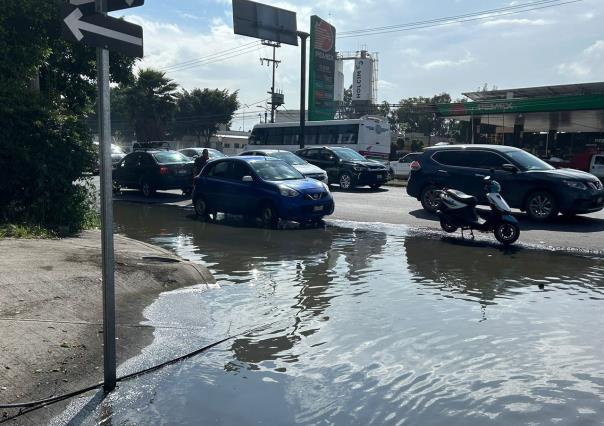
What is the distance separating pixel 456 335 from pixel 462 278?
103 inches

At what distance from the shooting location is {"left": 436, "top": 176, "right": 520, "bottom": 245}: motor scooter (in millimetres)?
10672

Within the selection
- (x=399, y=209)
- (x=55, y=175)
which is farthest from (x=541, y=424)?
(x=399, y=209)

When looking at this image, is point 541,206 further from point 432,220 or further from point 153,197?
point 153,197

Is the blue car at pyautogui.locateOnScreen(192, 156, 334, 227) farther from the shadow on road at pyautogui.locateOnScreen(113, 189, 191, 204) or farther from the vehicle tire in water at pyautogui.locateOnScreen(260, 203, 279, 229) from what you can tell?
the shadow on road at pyautogui.locateOnScreen(113, 189, 191, 204)

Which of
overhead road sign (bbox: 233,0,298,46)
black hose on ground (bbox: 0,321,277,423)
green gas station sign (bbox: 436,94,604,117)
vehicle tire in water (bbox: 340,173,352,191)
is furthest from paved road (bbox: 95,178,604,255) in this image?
green gas station sign (bbox: 436,94,604,117)

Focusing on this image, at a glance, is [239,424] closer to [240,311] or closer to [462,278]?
[240,311]

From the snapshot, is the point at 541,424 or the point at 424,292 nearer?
the point at 541,424

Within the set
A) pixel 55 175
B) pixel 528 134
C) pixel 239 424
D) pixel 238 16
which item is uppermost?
pixel 238 16

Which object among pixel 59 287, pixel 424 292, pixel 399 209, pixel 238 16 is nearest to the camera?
pixel 59 287

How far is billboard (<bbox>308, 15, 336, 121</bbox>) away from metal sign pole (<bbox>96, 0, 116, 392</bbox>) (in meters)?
41.8

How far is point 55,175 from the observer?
10570 mm

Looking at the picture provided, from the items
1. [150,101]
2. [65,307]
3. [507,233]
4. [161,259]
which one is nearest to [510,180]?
[507,233]

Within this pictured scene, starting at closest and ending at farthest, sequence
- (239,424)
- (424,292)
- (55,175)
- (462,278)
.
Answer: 1. (239,424)
2. (424,292)
3. (462,278)
4. (55,175)

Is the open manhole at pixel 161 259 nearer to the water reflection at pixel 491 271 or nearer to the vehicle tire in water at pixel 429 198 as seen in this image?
the water reflection at pixel 491 271
